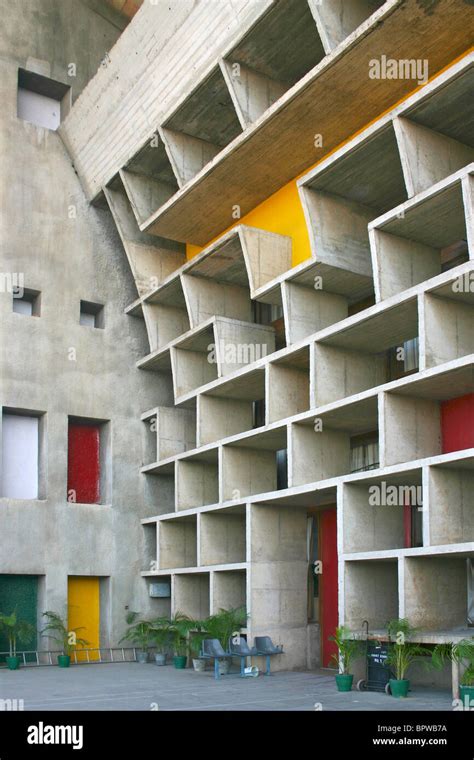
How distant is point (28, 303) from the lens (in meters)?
29.2

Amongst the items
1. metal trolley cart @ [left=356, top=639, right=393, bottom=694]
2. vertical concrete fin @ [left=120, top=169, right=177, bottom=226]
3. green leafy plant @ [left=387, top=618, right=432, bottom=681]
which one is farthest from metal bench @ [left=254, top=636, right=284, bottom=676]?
vertical concrete fin @ [left=120, top=169, right=177, bottom=226]

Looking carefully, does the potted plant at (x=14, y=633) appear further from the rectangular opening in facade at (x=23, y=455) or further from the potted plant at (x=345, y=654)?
the potted plant at (x=345, y=654)

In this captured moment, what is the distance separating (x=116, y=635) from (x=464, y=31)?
19.8 metres

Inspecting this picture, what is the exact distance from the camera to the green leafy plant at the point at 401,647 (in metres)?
17.6

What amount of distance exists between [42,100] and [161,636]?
18.2 m

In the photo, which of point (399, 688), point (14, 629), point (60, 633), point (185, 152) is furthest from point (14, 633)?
point (185, 152)

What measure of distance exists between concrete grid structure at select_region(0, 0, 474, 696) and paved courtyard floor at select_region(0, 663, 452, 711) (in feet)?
5.52

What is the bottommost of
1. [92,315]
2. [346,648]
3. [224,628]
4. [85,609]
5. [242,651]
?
[242,651]

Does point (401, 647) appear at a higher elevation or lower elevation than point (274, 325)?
lower

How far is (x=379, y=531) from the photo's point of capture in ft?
68.9

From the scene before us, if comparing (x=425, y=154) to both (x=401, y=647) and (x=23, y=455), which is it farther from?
(x=23, y=455)

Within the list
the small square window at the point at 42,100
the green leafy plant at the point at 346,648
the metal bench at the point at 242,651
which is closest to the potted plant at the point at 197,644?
the metal bench at the point at 242,651

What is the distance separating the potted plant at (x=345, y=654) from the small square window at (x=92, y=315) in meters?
14.8
